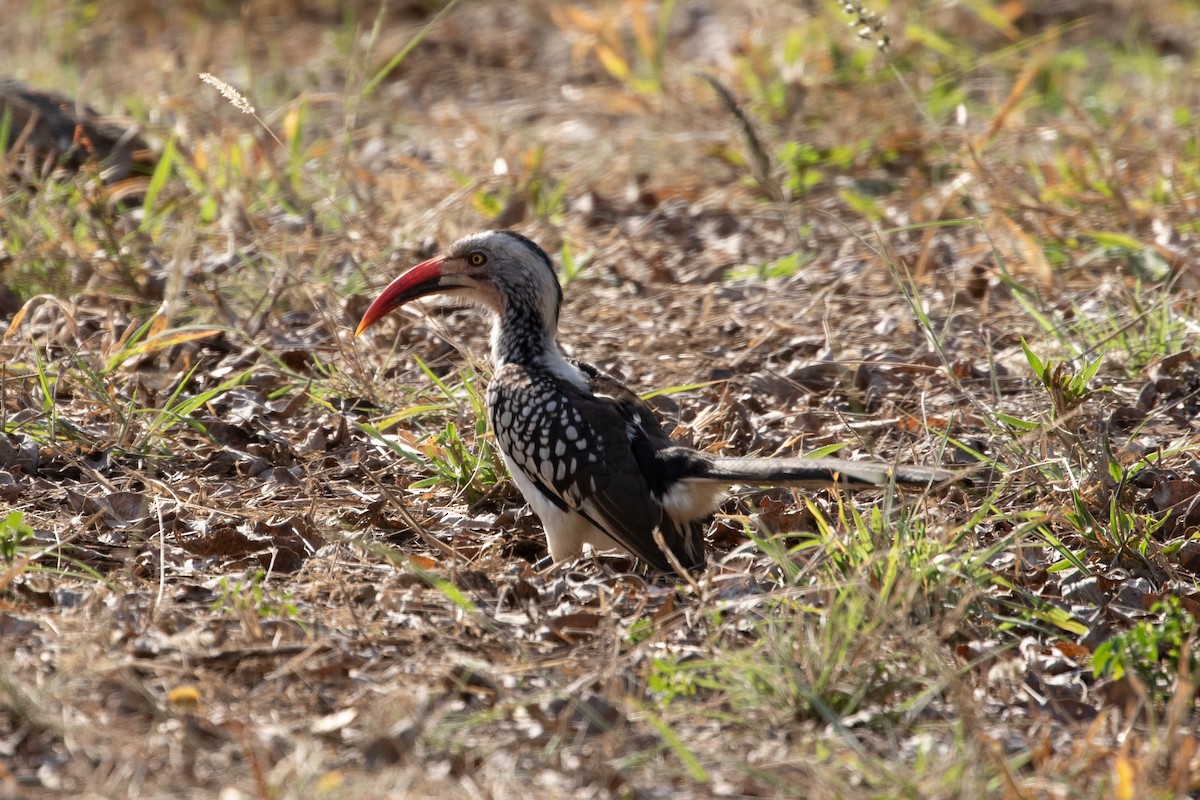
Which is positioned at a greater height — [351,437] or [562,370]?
[562,370]

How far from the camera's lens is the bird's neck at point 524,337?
4.02 metres

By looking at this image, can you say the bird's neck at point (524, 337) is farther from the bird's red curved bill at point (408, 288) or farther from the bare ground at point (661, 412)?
the bird's red curved bill at point (408, 288)

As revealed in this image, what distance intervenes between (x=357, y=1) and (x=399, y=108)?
1698 mm

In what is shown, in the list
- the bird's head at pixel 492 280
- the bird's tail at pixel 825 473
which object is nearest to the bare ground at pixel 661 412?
the bird's tail at pixel 825 473

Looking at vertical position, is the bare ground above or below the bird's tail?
below

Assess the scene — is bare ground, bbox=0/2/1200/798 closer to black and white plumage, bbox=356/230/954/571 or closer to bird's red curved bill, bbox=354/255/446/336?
black and white plumage, bbox=356/230/954/571

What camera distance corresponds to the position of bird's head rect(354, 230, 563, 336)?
13.3 feet

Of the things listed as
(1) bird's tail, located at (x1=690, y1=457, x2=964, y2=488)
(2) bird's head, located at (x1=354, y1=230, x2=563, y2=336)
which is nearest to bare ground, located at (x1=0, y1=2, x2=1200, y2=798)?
(1) bird's tail, located at (x1=690, y1=457, x2=964, y2=488)

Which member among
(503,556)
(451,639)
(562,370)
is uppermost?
(562,370)

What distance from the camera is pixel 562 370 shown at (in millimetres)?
3924

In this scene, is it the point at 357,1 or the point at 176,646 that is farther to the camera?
the point at 357,1

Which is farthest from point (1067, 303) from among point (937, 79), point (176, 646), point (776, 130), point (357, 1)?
point (357, 1)

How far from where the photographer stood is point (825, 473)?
311 centimetres

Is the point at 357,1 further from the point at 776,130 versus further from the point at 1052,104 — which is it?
the point at 1052,104
